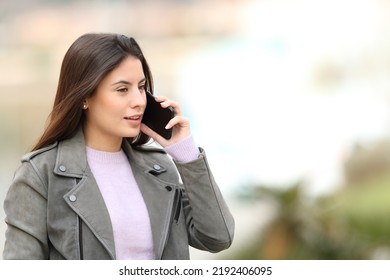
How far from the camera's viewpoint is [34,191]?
121cm

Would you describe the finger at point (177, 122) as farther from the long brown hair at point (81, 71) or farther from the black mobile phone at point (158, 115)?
the long brown hair at point (81, 71)

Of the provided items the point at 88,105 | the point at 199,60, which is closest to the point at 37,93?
the point at 199,60

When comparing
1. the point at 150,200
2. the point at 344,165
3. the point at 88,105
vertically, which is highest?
the point at 88,105

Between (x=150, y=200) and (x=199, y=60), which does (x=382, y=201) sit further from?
(x=199, y=60)

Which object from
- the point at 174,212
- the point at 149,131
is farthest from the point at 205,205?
the point at 149,131

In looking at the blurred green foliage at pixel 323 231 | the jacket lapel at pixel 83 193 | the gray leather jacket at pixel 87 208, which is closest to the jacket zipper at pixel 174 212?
the gray leather jacket at pixel 87 208

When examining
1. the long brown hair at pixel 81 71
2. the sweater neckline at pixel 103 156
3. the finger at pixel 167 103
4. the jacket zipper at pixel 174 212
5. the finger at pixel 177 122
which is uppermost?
the long brown hair at pixel 81 71

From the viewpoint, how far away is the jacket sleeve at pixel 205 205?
1.29m

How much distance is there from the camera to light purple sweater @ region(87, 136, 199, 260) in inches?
48.7

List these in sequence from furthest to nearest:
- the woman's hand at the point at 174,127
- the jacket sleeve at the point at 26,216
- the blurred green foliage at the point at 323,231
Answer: the blurred green foliage at the point at 323,231
the woman's hand at the point at 174,127
the jacket sleeve at the point at 26,216

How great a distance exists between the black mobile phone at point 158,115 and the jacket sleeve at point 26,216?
0.82 ft

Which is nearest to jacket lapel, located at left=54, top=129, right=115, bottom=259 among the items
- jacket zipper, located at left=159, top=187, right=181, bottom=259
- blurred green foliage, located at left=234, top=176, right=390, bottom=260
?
jacket zipper, located at left=159, top=187, right=181, bottom=259

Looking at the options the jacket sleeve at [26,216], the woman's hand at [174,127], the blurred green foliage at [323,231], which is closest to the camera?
the jacket sleeve at [26,216]

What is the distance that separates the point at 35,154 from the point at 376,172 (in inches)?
31.9
